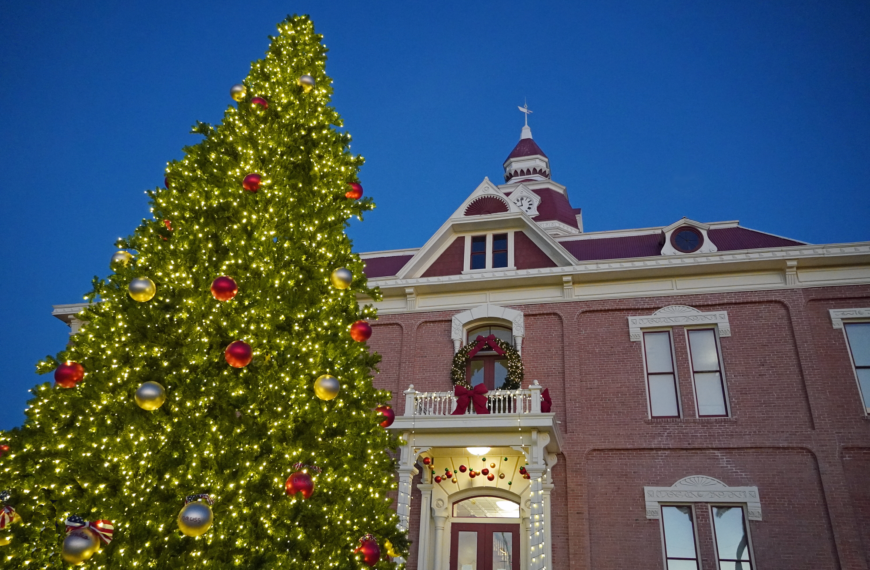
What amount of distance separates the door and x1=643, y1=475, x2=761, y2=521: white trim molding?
282 centimetres

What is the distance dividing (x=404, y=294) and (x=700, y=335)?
23.4 ft

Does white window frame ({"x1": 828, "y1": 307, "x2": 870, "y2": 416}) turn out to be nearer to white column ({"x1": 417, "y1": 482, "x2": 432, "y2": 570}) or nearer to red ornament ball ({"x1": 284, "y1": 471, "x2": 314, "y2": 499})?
white column ({"x1": 417, "y1": 482, "x2": 432, "y2": 570})

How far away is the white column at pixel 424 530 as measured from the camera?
11.2 meters

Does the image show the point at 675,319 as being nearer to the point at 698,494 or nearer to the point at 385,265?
the point at 698,494

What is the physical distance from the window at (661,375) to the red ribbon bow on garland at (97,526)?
1059cm

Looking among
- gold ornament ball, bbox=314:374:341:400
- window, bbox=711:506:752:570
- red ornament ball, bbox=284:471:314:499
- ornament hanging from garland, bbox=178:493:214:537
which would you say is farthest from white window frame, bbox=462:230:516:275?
ornament hanging from garland, bbox=178:493:214:537

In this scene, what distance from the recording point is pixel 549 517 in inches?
448

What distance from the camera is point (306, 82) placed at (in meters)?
7.36

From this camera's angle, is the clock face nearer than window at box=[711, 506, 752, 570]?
No

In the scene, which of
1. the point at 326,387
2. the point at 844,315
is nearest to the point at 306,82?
the point at 326,387

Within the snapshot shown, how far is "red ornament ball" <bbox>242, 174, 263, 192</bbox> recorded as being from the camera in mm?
6301

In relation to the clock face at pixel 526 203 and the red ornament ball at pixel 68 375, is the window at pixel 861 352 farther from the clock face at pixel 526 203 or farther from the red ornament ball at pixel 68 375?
the red ornament ball at pixel 68 375

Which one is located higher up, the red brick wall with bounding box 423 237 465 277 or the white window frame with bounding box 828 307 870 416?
the red brick wall with bounding box 423 237 465 277

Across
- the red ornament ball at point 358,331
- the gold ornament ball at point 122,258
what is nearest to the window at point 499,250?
the red ornament ball at point 358,331
